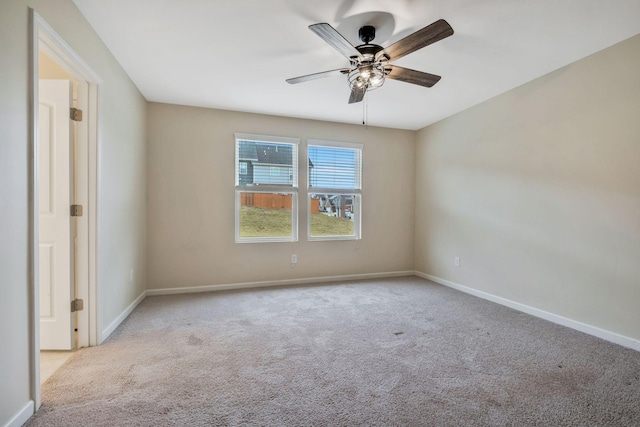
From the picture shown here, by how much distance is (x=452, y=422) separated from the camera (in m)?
1.54

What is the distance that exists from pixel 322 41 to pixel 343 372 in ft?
8.20

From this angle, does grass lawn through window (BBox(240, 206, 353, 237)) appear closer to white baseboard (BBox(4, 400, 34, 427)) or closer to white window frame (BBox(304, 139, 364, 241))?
white window frame (BBox(304, 139, 364, 241))

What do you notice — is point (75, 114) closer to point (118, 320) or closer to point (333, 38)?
point (118, 320)

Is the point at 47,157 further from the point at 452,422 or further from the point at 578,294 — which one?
the point at 578,294

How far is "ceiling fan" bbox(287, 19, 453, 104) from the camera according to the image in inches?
72.6

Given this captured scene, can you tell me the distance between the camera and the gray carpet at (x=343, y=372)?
160 centimetres

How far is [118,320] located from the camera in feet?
9.13

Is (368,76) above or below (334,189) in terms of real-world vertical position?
above

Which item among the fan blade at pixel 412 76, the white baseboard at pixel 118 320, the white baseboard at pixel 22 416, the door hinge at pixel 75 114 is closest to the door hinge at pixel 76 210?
the door hinge at pixel 75 114

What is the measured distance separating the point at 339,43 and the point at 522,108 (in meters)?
2.42

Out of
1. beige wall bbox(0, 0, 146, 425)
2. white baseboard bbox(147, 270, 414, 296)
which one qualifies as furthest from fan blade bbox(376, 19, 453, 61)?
white baseboard bbox(147, 270, 414, 296)

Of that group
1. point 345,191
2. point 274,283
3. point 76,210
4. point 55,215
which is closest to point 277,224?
point 274,283

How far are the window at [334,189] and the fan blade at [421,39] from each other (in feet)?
7.68

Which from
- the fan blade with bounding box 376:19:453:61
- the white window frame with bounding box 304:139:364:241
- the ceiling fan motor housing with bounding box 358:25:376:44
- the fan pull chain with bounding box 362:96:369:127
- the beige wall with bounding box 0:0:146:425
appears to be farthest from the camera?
the white window frame with bounding box 304:139:364:241
